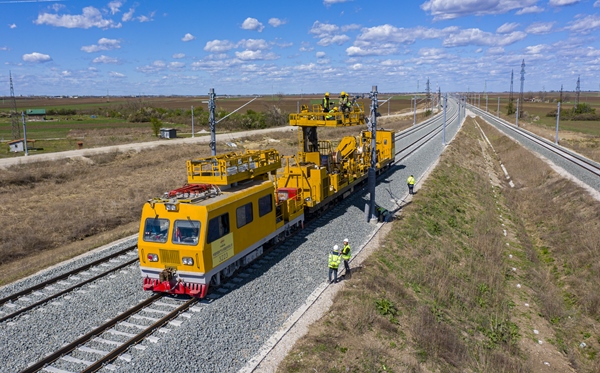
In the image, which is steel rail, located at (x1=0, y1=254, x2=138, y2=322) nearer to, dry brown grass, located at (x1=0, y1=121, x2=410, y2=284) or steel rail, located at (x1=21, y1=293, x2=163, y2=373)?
steel rail, located at (x1=21, y1=293, x2=163, y2=373)

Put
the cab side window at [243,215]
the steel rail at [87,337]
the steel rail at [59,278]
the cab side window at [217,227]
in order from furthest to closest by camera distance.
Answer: the cab side window at [243,215] → the steel rail at [59,278] → the cab side window at [217,227] → the steel rail at [87,337]

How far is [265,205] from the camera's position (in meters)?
16.3

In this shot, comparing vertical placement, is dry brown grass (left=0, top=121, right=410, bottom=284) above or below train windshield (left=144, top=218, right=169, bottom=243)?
below

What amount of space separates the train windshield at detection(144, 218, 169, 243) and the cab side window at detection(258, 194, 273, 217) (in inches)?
140

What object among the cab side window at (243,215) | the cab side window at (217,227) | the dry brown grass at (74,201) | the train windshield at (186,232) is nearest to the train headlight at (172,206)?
the train windshield at (186,232)

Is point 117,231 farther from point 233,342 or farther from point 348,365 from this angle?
point 348,365

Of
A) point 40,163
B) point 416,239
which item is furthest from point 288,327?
point 40,163

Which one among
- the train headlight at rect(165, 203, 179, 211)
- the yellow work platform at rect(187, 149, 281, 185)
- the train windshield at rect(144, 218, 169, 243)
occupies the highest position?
the yellow work platform at rect(187, 149, 281, 185)

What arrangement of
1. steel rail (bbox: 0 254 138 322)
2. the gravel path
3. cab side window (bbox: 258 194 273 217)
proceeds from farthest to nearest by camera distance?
the gravel path → cab side window (bbox: 258 194 273 217) → steel rail (bbox: 0 254 138 322)

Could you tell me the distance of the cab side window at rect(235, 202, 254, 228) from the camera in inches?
578

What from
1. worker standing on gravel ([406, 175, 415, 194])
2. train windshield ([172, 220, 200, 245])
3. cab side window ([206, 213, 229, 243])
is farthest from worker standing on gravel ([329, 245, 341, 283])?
worker standing on gravel ([406, 175, 415, 194])

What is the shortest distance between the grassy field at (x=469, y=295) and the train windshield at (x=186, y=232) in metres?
4.22

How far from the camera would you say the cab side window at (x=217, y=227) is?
1316 cm

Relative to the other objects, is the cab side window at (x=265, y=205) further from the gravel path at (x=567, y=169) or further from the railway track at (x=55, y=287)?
the gravel path at (x=567, y=169)
